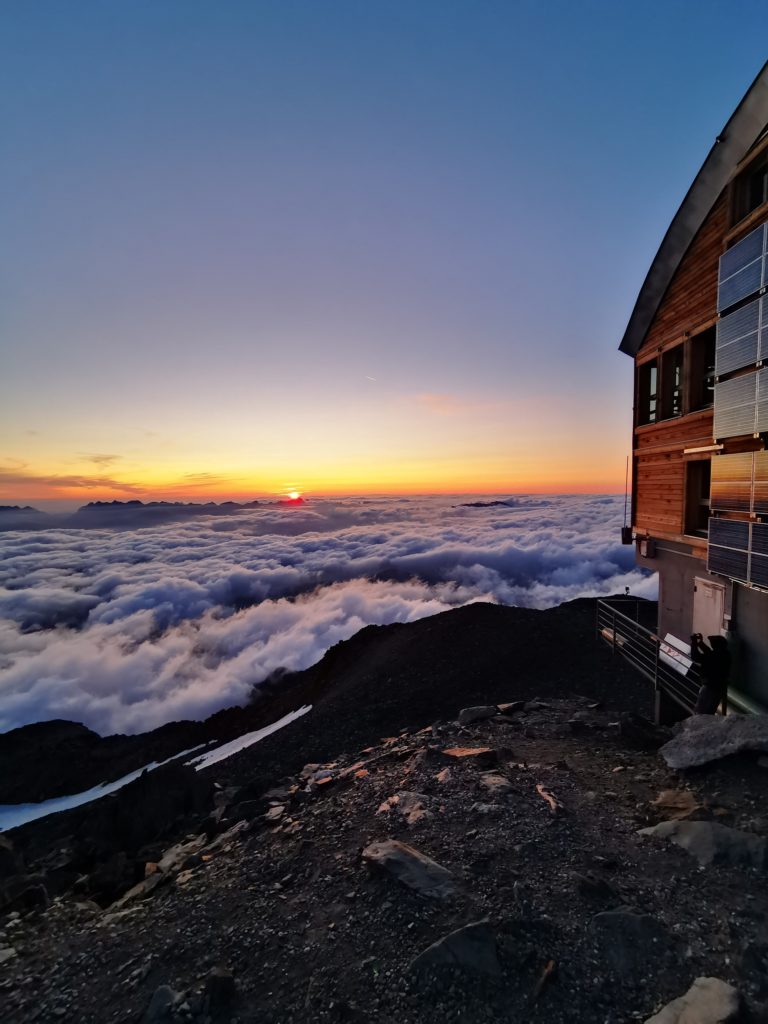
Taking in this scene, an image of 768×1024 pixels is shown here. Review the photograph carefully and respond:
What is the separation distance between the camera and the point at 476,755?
1022 centimetres

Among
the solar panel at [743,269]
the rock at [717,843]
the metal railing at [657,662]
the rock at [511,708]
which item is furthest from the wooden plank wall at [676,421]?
the rock at [717,843]

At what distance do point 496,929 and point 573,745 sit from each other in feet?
20.4

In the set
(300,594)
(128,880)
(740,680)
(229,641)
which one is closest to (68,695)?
(229,641)

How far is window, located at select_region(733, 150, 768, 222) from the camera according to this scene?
9730mm

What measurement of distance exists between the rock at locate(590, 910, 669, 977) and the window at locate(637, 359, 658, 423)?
492 inches

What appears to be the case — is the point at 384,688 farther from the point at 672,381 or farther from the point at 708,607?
the point at 672,381

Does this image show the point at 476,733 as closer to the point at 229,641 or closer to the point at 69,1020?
the point at 69,1020

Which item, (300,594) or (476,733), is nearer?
(476,733)

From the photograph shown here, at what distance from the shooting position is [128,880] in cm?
1020

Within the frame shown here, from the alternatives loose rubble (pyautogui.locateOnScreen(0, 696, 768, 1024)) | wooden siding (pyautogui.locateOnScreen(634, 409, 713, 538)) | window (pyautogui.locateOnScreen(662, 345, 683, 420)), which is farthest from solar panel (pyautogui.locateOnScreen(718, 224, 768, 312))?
loose rubble (pyautogui.locateOnScreen(0, 696, 768, 1024))

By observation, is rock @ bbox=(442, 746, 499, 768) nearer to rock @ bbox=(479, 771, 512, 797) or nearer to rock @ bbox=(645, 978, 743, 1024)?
rock @ bbox=(479, 771, 512, 797)

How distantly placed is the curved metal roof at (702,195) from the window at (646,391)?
81 cm

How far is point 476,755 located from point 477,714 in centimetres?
375

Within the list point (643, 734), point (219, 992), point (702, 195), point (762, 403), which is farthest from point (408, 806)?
point (702, 195)
